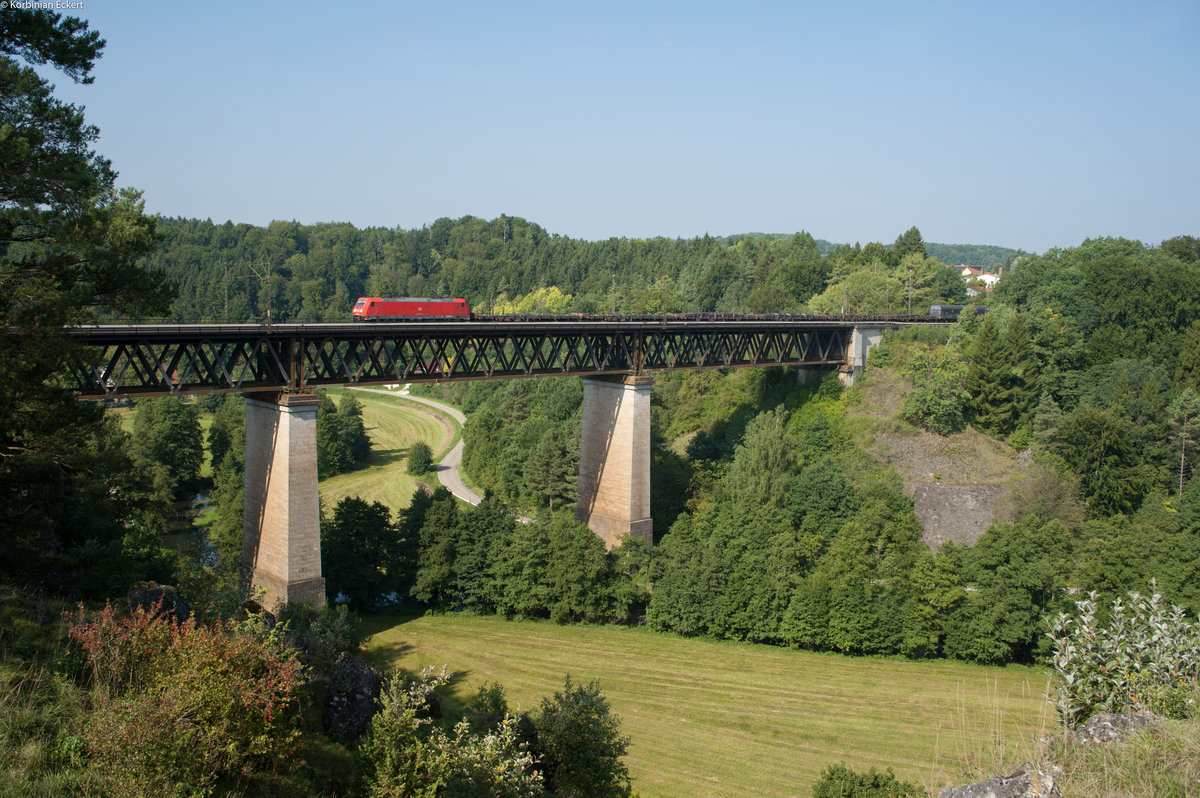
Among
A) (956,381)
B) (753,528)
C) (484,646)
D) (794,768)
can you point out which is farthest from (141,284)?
(956,381)

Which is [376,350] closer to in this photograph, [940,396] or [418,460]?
[940,396]

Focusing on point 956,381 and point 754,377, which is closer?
point 956,381

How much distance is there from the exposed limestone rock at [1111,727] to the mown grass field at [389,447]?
59.4 meters

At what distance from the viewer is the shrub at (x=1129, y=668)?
37.6ft

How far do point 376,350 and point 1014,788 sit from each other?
1258 inches

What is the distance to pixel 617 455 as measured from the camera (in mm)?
Result: 49562

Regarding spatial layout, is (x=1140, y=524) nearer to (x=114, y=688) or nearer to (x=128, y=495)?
(x=114, y=688)

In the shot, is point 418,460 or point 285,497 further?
point 418,460

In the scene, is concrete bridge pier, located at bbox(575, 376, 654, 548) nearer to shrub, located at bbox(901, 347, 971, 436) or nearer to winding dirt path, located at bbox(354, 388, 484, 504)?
winding dirt path, located at bbox(354, 388, 484, 504)

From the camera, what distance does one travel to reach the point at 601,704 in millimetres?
21734

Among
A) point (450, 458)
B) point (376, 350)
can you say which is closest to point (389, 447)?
point (450, 458)

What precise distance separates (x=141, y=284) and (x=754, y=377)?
5616 cm


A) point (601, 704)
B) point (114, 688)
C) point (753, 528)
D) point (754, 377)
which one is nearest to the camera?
point (114, 688)

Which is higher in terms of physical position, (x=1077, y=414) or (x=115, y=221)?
(x=115, y=221)
